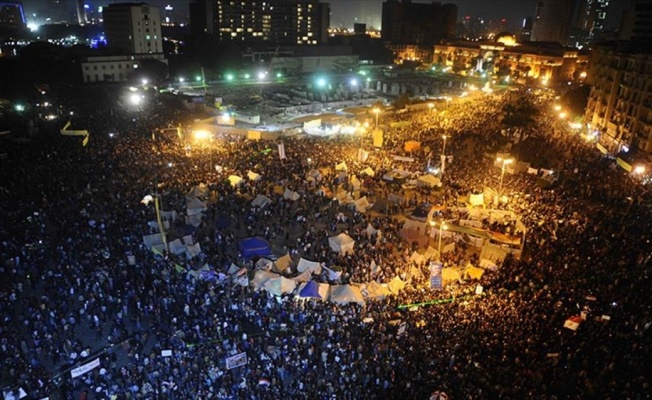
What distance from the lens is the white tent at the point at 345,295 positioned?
1376 centimetres

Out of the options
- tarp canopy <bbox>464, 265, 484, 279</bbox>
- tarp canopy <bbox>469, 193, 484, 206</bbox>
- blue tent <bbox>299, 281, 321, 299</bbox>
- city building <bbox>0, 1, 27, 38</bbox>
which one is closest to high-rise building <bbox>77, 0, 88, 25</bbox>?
city building <bbox>0, 1, 27, 38</bbox>

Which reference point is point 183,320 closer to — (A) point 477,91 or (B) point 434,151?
(B) point 434,151

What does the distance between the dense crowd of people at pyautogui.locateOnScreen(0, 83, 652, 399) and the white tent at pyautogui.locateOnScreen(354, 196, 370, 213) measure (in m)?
0.47

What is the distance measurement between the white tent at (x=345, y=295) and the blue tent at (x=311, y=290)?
1.38 ft

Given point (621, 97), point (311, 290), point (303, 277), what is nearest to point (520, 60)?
point (621, 97)

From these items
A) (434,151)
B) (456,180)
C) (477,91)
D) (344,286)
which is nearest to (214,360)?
(344,286)

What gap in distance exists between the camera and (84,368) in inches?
424

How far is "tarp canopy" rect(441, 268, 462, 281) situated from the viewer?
15203 mm

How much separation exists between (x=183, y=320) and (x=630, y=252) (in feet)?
47.1

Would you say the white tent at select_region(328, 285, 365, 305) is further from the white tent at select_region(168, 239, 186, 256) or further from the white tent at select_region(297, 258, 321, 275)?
the white tent at select_region(168, 239, 186, 256)

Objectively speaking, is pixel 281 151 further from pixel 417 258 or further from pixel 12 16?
pixel 12 16

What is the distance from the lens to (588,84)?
42.7 meters

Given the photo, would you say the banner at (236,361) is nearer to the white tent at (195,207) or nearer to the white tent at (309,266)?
the white tent at (309,266)

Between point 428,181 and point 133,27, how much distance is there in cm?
5138
